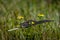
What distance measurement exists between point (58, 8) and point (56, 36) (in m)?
1.30

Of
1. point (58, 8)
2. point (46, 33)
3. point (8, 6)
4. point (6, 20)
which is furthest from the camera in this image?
point (58, 8)

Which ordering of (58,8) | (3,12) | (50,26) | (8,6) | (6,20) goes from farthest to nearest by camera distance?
1. (58,8)
2. (8,6)
3. (3,12)
4. (6,20)
5. (50,26)

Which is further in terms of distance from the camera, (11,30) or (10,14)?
(10,14)

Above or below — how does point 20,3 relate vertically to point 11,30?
above

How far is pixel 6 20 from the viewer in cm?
289

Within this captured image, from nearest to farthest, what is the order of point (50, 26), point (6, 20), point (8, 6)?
point (50, 26), point (6, 20), point (8, 6)

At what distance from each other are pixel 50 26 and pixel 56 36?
0.17m

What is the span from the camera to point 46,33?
2.50 m

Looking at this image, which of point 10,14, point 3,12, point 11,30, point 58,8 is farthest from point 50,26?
point 58,8

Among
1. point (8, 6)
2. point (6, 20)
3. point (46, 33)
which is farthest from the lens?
point (8, 6)

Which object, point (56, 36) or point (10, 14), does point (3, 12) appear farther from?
point (56, 36)

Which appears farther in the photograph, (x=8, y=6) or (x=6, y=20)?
Result: (x=8, y=6)

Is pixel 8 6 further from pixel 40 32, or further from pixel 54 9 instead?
pixel 40 32

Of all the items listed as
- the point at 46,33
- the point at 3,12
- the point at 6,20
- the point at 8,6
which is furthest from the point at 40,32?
the point at 8,6
